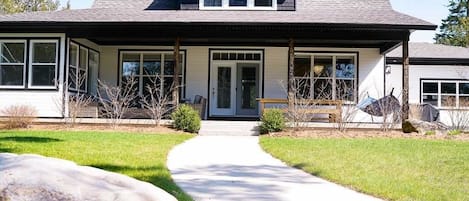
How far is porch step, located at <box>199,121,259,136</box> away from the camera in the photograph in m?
14.0

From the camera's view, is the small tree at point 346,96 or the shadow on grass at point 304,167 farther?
the small tree at point 346,96

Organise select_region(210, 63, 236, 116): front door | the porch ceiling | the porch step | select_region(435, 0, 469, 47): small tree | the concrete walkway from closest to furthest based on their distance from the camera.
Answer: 1. the concrete walkway
2. the porch step
3. the porch ceiling
4. select_region(210, 63, 236, 116): front door
5. select_region(435, 0, 469, 47): small tree

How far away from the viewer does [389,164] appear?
8.07m

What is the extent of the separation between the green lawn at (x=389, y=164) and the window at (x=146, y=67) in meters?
7.59

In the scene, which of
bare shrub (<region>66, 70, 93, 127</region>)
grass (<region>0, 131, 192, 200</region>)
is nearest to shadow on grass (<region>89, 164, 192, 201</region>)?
grass (<region>0, 131, 192, 200</region>)

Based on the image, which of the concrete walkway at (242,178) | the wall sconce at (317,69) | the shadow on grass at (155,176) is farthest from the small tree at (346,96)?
the shadow on grass at (155,176)

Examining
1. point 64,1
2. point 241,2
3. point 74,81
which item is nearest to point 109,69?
point 74,81

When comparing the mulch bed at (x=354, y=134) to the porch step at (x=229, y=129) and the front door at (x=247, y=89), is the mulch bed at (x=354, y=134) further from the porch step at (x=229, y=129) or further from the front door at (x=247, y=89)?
the front door at (x=247, y=89)

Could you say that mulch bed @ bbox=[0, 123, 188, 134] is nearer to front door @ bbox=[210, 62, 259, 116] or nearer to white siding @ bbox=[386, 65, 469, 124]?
front door @ bbox=[210, 62, 259, 116]

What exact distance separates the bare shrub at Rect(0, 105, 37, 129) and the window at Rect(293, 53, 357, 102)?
9.09m

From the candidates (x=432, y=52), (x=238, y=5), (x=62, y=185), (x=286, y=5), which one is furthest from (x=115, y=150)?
(x=432, y=52)

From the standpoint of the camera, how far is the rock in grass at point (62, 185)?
3.15 m

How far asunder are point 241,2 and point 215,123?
5.33 metres

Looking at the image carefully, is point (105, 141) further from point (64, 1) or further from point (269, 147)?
point (64, 1)
